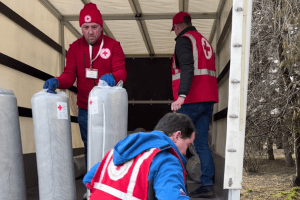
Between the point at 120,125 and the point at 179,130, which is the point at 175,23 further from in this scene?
the point at 179,130

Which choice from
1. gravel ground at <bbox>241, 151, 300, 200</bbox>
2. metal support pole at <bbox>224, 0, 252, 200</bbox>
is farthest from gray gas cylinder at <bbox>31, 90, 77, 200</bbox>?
gravel ground at <bbox>241, 151, 300, 200</bbox>

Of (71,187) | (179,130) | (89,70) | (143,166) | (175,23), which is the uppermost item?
(175,23)

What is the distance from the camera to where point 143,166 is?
1646mm

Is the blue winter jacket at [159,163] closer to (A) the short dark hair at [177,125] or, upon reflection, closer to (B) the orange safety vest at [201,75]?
(A) the short dark hair at [177,125]

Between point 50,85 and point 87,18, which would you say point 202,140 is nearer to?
point 50,85

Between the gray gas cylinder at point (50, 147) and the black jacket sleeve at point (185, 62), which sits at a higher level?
the black jacket sleeve at point (185, 62)

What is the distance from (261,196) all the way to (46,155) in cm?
1027

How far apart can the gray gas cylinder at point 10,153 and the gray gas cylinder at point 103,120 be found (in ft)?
1.90

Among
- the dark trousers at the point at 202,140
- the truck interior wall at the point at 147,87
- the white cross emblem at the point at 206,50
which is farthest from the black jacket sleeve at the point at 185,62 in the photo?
the truck interior wall at the point at 147,87

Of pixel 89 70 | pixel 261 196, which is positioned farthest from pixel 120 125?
pixel 261 196

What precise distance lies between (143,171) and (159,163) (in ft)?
0.27

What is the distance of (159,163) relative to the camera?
1619mm

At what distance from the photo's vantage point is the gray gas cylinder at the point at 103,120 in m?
3.18

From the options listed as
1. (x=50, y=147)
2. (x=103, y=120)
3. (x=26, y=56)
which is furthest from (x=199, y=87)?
(x=26, y=56)
